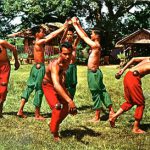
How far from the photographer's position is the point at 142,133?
315 inches

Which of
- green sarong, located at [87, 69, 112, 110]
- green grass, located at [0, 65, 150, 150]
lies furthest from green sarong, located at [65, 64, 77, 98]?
green sarong, located at [87, 69, 112, 110]

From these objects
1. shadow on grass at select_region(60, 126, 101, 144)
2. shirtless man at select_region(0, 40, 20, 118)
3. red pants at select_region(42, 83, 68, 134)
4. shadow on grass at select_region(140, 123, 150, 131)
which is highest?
shirtless man at select_region(0, 40, 20, 118)

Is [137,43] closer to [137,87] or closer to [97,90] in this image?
[97,90]

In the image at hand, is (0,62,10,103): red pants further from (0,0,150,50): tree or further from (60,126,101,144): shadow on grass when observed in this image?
(0,0,150,50): tree

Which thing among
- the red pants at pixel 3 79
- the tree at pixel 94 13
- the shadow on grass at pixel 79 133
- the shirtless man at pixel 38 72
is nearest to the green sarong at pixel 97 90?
the shadow on grass at pixel 79 133

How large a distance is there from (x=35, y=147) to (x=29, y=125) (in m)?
2.14

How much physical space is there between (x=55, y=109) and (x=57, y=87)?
526mm

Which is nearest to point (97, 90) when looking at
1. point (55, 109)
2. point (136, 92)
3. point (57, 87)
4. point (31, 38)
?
point (136, 92)

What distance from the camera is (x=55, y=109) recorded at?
22.8 feet

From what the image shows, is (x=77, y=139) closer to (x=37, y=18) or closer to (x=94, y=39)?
(x=94, y=39)

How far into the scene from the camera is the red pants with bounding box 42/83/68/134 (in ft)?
22.8

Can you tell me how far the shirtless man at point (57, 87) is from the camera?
21.9 ft

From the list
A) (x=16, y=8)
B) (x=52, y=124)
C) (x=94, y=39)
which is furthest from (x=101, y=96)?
(x=16, y=8)

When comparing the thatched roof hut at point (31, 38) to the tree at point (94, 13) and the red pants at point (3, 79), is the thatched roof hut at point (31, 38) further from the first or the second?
the red pants at point (3, 79)
